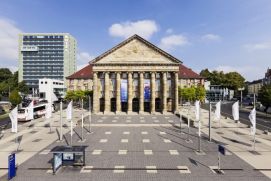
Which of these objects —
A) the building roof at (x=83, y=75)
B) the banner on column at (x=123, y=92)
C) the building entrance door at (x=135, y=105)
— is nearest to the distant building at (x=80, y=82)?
the building roof at (x=83, y=75)

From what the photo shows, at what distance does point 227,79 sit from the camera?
15212cm

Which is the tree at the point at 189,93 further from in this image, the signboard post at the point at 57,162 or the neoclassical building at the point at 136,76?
the signboard post at the point at 57,162

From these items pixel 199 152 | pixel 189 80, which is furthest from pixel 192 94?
pixel 199 152

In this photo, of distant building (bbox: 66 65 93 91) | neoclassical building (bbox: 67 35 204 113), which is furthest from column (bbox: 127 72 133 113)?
distant building (bbox: 66 65 93 91)

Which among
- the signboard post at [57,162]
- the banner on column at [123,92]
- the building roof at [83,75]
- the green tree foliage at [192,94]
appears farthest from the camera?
the building roof at [83,75]

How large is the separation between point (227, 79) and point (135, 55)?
90753 mm

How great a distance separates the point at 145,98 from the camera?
258ft

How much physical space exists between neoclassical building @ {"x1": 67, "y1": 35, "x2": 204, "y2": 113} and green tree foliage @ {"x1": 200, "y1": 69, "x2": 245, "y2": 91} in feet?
260

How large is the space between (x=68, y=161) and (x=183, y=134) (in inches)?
901

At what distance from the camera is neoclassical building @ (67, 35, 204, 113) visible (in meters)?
77.1

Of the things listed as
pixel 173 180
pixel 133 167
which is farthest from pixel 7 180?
pixel 173 180

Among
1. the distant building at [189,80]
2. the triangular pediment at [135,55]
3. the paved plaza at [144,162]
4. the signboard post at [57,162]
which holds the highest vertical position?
the triangular pediment at [135,55]

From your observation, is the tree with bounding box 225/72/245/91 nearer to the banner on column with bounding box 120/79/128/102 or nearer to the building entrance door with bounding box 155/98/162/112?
the building entrance door with bounding box 155/98/162/112

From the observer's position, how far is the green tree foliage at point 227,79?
151 m
